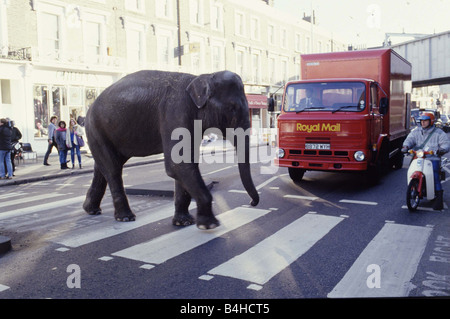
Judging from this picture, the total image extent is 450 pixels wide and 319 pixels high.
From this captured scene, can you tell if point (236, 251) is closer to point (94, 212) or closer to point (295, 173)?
point (94, 212)

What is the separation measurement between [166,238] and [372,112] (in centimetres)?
570

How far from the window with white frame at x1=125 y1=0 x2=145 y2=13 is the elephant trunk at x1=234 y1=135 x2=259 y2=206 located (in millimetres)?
22779

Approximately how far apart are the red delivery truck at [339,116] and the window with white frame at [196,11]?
862 inches

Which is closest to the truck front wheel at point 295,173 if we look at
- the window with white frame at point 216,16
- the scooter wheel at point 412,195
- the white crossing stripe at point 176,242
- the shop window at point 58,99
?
the scooter wheel at point 412,195

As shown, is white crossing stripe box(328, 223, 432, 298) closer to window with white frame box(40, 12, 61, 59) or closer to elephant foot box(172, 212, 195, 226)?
elephant foot box(172, 212, 195, 226)

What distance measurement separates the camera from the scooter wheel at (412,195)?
7.22m

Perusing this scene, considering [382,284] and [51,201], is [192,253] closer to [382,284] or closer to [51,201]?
[382,284]

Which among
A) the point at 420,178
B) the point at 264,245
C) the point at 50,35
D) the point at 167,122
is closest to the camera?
the point at 264,245

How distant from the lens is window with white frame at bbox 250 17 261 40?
125 ft

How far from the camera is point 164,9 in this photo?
94.7 feet

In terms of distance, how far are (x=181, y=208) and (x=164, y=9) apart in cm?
2503

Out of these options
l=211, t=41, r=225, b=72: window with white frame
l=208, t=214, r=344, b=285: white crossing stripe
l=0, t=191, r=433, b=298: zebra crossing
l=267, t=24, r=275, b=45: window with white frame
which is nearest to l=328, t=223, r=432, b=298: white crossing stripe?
l=0, t=191, r=433, b=298: zebra crossing

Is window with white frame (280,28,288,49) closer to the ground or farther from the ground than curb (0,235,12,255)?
farther from the ground

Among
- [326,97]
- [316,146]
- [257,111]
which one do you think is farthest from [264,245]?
[257,111]
